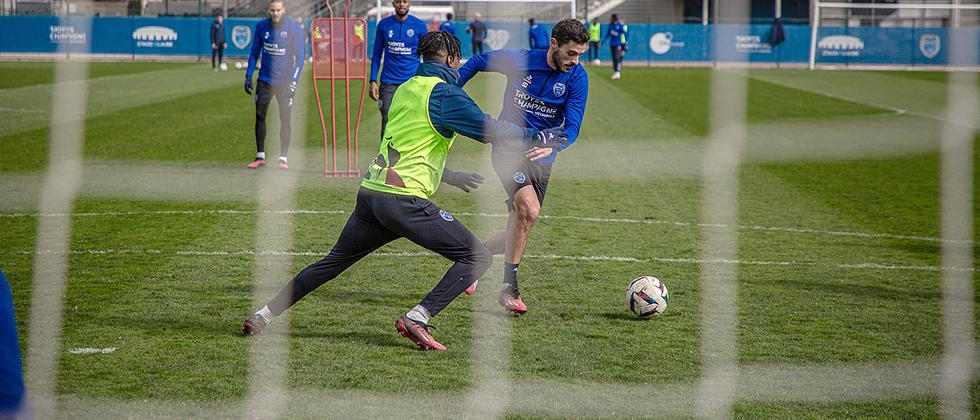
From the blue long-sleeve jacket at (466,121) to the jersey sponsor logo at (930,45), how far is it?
4056 centimetres

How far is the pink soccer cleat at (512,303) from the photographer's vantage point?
689cm

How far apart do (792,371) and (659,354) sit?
0.71 m

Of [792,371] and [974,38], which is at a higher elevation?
[974,38]

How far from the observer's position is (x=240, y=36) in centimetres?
4259

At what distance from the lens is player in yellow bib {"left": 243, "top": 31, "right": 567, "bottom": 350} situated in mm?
5637

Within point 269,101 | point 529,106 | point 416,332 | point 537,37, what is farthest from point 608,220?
point 537,37

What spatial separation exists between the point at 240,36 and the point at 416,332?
3859 cm

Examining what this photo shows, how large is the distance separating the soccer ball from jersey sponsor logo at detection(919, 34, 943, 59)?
129 feet

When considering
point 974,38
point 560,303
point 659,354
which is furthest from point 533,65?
point 974,38

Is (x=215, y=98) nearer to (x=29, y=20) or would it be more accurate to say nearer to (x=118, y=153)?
(x=118, y=153)

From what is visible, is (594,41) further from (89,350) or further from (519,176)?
(89,350)

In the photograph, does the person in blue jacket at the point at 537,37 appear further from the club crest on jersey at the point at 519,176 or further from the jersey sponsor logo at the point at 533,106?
the club crest on jersey at the point at 519,176

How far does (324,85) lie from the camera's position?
29.6 metres

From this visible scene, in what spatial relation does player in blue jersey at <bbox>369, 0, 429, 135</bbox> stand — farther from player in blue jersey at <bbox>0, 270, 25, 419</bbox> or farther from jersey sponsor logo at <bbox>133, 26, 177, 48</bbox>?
jersey sponsor logo at <bbox>133, 26, 177, 48</bbox>
